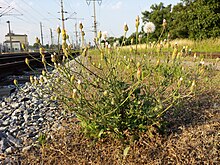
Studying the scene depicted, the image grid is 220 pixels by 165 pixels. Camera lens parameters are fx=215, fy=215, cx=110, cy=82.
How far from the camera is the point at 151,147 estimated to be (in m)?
1.73

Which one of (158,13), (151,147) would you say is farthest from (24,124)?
(158,13)

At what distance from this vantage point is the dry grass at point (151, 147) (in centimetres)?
158

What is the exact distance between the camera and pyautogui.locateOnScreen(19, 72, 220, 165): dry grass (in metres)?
1.58

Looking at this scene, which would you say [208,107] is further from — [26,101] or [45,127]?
[26,101]

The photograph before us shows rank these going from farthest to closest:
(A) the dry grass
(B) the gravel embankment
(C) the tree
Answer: (C) the tree < (B) the gravel embankment < (A) the dry grass

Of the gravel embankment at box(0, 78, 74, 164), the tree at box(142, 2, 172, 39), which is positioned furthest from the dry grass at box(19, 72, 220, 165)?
the tree at box(142, 2, 172, 39)

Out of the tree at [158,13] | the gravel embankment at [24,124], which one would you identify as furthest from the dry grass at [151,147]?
the tree at [158,13]

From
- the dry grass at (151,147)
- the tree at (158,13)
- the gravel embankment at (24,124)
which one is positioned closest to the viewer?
the dry grass at (151,147)

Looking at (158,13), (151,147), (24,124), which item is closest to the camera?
(151,147)

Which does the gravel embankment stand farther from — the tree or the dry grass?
the tree

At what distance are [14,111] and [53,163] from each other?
5.68ft

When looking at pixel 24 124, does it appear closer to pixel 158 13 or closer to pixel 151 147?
pixel 151 147

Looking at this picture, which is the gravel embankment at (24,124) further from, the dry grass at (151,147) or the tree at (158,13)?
the tree at (158,13)

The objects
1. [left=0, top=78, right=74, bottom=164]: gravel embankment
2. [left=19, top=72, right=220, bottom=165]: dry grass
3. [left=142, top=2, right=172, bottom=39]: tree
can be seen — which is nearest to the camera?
[left=19, top=72, right=220, bottom=165]: dry grass
